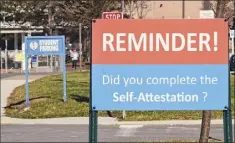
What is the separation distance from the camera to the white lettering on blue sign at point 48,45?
57.9 ft

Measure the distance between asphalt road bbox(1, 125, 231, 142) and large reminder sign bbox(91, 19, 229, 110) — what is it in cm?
576

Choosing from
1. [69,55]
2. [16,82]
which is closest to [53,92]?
[16,82]

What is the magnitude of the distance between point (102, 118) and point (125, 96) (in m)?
10.00

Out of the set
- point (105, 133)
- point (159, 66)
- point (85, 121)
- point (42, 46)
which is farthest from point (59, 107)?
point (159, 66)

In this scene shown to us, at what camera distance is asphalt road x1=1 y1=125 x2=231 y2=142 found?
11.3 m

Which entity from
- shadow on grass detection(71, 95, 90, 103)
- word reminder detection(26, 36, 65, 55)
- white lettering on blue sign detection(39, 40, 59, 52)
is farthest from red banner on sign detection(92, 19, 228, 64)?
white lettering on blue sign detection(39, 40, 59, 52)

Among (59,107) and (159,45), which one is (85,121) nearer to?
(59,107)

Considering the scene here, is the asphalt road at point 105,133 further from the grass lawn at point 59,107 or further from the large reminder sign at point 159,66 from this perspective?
the large reminder sign at point 159,66

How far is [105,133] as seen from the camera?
12.5 meters

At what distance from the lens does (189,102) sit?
17.1 feet

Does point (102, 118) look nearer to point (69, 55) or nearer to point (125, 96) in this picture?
point (125, 96)

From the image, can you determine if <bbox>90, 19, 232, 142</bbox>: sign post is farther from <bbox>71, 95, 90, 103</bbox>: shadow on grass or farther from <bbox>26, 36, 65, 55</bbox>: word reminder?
<bbox>26, 36, 65, 55</bbox>: word reminder

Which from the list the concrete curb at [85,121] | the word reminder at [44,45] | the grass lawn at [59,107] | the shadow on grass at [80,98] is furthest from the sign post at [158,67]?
the word reminder at [44,45]

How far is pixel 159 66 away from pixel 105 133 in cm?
740
